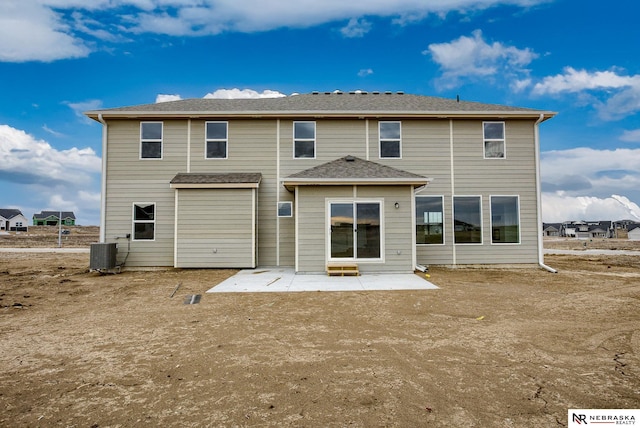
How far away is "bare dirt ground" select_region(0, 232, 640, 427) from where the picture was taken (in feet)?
8.52

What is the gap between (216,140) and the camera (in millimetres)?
11602

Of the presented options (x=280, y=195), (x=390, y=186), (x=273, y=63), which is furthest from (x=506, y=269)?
(x=273, y=63)

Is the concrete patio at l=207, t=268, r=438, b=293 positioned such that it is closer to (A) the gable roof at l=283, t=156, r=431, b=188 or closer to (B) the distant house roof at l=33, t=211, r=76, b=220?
(A) the gable roof at l=283, t=156, r=431, b=188

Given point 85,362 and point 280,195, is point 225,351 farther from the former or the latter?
point 280,195

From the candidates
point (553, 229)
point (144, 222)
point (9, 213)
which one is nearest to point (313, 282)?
point (144, 222)

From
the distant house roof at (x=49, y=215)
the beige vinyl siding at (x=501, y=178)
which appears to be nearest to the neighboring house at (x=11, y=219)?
the distant house roof at (x=49, y=215)

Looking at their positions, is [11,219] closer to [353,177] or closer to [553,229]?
[353,177]

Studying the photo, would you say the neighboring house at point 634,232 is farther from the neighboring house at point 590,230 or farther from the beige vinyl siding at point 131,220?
the beige vinyl siding at point 131,220

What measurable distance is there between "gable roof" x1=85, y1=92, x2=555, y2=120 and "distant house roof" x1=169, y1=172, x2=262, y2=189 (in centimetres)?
224

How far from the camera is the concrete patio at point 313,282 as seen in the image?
771 centimetres

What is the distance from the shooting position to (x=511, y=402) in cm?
272

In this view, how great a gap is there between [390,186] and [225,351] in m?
7.21
